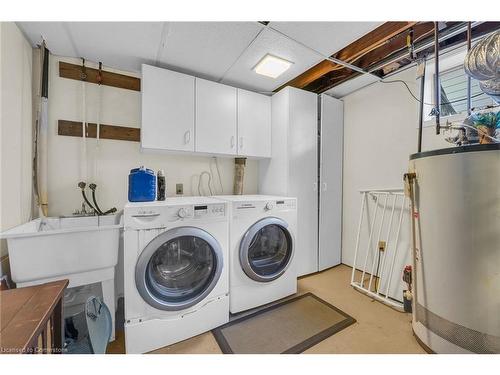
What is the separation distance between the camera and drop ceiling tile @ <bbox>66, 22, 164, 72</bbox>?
1406 millimetres

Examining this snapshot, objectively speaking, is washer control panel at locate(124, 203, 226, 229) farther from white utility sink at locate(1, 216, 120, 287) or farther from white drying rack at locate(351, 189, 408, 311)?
white drying rack at locate(351, 189, 408, 311)

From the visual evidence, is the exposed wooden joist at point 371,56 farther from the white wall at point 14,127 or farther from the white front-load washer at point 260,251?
the white wall at point 14,127

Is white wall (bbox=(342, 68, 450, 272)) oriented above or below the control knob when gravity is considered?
above

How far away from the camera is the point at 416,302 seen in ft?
4.46

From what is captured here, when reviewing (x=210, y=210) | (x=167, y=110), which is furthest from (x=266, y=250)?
(x=167, y=110)

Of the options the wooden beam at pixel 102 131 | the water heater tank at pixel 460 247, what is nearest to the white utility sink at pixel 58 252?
the wooden beam at pixel 102 131

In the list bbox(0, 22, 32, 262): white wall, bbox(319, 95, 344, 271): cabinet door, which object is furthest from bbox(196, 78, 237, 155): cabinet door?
bbox(0, 22, 32, 262): white wall

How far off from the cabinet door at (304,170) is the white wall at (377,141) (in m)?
0.54

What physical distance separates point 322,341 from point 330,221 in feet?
4.62

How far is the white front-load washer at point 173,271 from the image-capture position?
1.29 metres

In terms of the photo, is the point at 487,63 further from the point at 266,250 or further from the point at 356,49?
the point at 266,250

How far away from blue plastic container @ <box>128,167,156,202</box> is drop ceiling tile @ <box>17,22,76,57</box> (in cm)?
113
